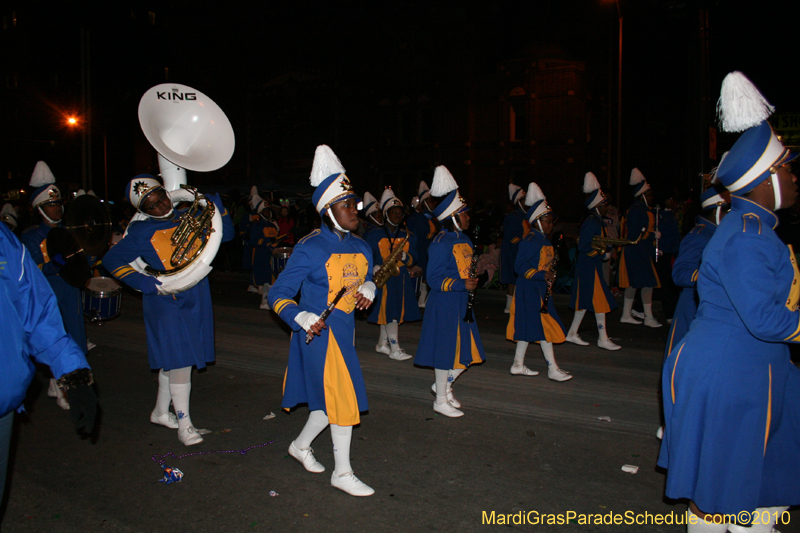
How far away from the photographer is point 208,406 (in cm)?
578

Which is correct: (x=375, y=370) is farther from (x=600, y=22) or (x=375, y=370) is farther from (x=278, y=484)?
(x=600, y=22)

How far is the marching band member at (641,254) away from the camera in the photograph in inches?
370

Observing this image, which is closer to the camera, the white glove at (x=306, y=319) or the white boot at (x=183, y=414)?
the white glove at (x=306, y=319)

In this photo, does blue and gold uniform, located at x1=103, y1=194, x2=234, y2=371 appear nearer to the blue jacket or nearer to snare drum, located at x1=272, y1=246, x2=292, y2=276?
the blue jacket

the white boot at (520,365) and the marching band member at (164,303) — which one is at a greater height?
the marching band member at (164,303)

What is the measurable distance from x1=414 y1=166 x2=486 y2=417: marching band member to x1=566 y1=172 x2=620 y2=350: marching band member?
120 inches

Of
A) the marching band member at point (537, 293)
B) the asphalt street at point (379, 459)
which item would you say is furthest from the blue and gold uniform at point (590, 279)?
the marching band member at point (537, 293)

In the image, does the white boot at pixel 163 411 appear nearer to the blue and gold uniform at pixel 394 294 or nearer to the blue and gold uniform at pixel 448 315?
the blue and gold uniform at pixel 448 315

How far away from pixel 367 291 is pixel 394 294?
13.4ft

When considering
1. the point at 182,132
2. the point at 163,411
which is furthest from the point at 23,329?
the point at 182,132

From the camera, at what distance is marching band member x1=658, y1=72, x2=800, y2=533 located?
2.57 meters

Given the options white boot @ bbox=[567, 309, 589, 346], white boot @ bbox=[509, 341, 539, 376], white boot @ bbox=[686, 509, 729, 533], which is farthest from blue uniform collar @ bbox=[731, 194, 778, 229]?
white boot @ bbox=[567, 309, 589, 346]

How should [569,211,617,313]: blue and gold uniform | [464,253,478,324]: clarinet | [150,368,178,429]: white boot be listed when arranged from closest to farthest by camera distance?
[150,368,178,429]: white boot < [464,253,478,324]: clarinet < [569,211,617,313]: blue and gold uniform

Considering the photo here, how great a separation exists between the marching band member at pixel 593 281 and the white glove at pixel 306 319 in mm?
5357
